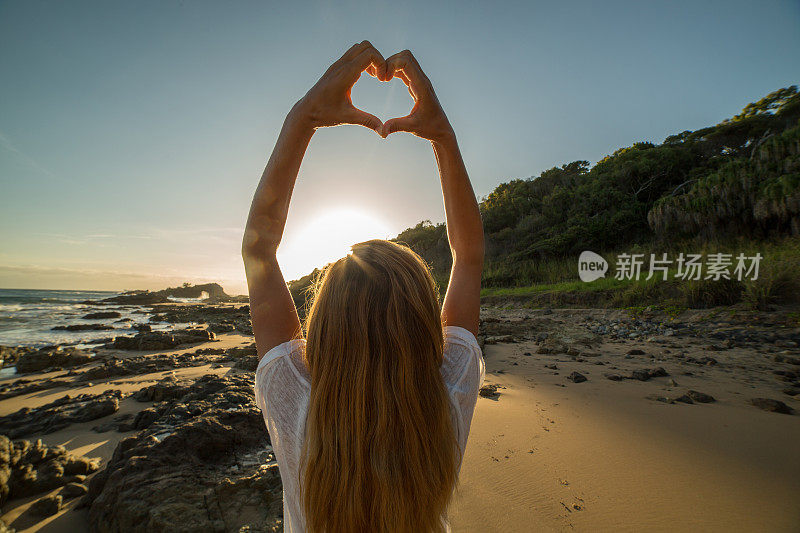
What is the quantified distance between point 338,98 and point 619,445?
9.64 feet

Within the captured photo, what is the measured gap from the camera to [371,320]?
2.96 feet

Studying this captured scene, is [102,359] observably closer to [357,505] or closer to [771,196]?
[357,505]

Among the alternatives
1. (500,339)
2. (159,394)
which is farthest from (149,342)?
(500,339)

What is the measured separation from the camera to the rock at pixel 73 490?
1991 mm

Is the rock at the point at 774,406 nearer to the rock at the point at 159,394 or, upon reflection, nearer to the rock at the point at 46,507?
the rock at the point at 46,507

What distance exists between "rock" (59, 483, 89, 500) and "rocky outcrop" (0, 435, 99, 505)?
0.63 ft

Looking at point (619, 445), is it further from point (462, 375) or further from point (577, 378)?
point (462, 375)

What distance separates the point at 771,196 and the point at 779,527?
17.0 meters

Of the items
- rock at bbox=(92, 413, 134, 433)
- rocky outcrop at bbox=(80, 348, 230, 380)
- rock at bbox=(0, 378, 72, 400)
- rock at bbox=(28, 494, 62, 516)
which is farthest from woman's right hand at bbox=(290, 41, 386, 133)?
rock at bbox=(0, 378, 72, 400)

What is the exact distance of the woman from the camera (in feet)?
2.76

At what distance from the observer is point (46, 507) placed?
1834 mm

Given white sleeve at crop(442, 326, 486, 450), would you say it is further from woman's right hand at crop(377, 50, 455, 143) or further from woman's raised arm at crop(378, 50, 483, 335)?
woman's right hand at crop(377, 50, 455, 143)

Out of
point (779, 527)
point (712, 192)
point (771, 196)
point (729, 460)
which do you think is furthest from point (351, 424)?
point (712, 192)

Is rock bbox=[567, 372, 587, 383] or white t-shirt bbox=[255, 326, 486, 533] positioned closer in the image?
white t-shirt bbox=[255, 326, 486, 533]
